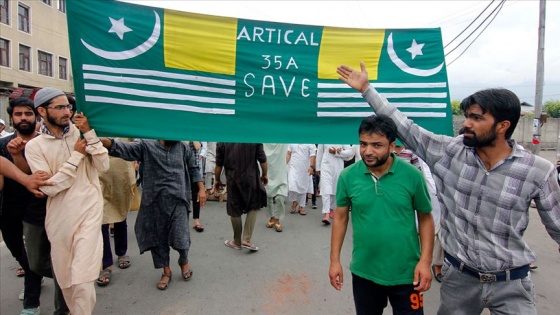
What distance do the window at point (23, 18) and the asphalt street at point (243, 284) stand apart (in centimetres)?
2640

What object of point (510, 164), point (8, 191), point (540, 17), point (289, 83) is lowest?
point (8, 191)

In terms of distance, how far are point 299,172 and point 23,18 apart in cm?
2707

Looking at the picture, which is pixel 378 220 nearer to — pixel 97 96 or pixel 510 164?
pixel 510 164

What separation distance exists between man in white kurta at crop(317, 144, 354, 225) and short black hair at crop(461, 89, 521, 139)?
14.4 ft

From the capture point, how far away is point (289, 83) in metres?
2.83

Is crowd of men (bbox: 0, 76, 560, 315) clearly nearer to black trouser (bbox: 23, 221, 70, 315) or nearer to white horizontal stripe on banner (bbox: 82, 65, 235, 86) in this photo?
black trouser (bbox: 23, 221, 70, 315)

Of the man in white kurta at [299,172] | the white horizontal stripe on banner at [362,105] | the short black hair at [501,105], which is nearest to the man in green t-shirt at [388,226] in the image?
the short black hair at [501,105]

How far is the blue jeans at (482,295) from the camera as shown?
1988 mm

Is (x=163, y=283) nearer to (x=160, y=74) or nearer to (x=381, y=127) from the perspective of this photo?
(x=160, y=74)

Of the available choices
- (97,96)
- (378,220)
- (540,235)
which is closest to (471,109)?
(378,220)

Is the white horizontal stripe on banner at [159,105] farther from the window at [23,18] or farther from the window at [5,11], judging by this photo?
the window at [23,18]

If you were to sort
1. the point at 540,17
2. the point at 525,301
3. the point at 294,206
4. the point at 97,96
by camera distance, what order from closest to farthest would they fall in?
1. the point at 525,301
2. the point at 97,96
3. the point at 294,206
4. the point at 540,17

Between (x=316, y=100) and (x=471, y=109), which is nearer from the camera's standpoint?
(x=471, y=109)

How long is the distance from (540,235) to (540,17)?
7952 millimetres
